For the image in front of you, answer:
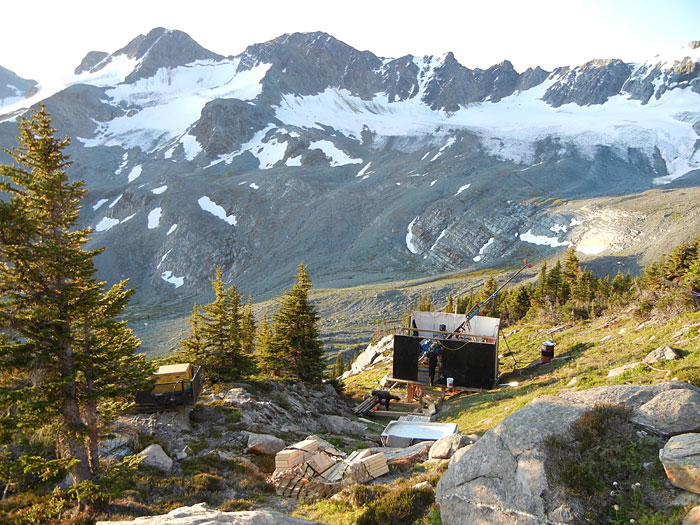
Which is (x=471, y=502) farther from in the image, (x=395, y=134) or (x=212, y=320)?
(x=395, y=134)

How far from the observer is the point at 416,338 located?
2288 cm

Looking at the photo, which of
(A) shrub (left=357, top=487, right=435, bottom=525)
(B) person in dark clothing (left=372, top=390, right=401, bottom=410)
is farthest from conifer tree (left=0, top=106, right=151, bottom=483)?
(B) person in dark clothing (left=372, top=390, right=401, bottom=410)

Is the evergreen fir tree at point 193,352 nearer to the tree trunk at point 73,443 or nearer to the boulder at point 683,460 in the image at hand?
the tree trunk at point 73,443

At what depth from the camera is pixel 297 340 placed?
2470 centimetres

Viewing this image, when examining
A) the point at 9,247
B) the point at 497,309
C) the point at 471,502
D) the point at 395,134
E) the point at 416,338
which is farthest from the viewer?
the point at 395,134

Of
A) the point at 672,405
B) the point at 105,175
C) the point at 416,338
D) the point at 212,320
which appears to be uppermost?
the point at 105,175

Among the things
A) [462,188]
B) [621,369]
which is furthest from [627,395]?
[462,188]

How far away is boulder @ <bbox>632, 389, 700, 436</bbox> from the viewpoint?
6.54 meters

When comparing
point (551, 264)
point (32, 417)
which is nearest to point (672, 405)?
point (32, 417)

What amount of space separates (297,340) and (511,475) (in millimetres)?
18943

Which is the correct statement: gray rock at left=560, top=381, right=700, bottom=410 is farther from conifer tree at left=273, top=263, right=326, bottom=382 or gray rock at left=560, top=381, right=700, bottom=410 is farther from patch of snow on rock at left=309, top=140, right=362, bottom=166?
patch of snow on rock at left=309, top=140, right=362, bottom=166

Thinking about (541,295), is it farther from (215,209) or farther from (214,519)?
(215,209)

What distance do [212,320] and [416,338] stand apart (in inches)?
434

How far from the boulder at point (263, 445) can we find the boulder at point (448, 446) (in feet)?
18.4
